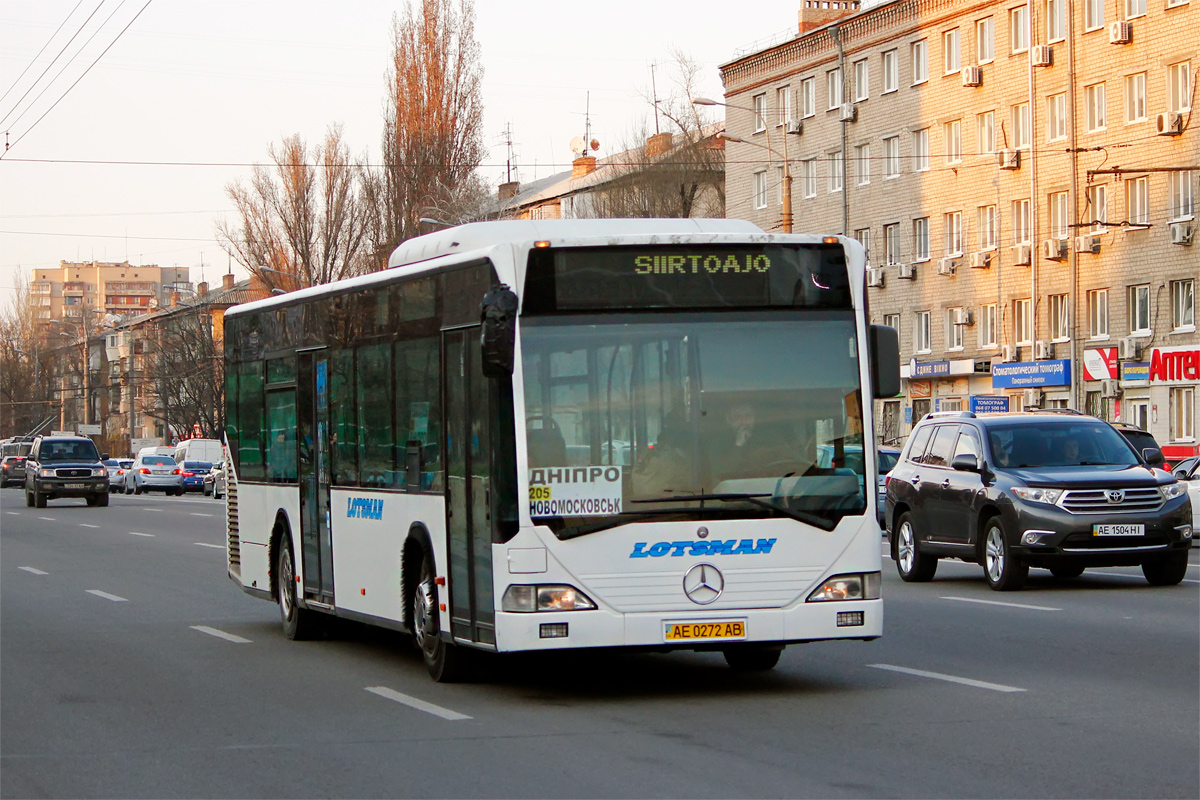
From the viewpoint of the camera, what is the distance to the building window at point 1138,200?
48.3 meters

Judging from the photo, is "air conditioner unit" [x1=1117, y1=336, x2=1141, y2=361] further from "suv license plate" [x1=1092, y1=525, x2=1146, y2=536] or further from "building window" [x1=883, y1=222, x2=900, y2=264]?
"suv license plate" [x1=1092, y1=525, x2=1146, y2=536]

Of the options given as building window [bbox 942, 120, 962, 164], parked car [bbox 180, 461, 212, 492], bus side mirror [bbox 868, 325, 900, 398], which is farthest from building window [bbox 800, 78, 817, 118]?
bus side mirror [bbox 868, 325, 900, 398]

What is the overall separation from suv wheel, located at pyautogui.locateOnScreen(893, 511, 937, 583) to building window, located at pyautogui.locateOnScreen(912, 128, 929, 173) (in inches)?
1538

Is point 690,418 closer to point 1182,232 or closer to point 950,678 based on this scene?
point 950,678

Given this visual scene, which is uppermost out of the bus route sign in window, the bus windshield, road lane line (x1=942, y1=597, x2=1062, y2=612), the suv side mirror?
the bus route sign in window

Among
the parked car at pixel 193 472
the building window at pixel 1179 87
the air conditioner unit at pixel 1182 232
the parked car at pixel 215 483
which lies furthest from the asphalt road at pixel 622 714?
the parked car at pixel 193 472

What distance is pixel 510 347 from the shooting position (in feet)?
32.1

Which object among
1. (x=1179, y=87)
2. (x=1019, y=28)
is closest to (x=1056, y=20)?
(x=1019, y=28)

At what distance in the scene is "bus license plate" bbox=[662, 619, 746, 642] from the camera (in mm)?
10078

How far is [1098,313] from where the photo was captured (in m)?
50.3

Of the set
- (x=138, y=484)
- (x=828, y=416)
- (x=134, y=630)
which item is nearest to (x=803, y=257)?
(x=828, y=416)

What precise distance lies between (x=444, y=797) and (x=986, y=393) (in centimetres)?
4908

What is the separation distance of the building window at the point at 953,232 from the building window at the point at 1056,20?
22.2ft

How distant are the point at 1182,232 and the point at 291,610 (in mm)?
36951
